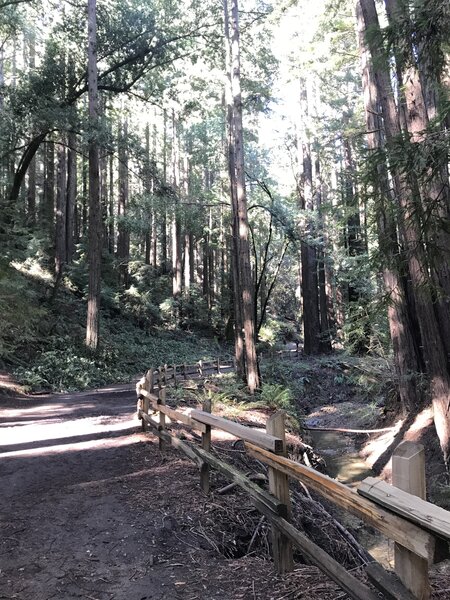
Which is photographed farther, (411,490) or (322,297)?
(322,297)

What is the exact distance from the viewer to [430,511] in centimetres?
226

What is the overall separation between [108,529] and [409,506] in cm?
338

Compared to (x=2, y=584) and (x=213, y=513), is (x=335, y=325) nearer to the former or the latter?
(x=213, y=513)

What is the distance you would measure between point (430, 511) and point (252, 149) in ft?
138

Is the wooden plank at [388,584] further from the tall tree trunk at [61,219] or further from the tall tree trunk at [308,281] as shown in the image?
the tall tree trunk at [308,281]

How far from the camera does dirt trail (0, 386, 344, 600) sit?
3.72 meters

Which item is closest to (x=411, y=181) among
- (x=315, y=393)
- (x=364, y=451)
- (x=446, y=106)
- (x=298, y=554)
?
(x=446, y=106)

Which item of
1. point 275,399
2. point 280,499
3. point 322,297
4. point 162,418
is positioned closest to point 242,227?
point 275,399

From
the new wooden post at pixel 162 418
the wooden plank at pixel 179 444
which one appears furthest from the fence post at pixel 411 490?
the new wooden post at pixel 162 418

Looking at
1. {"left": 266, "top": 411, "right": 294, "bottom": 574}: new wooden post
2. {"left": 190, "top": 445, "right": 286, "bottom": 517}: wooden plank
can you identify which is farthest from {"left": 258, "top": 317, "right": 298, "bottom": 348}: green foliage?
{"left": 266, "top": 411, "right": 294, "bottom": 574}: new wooden post

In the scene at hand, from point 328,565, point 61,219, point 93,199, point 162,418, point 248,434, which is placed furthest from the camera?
point 61,219

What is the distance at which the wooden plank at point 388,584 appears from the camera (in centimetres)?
242

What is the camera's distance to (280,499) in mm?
3977

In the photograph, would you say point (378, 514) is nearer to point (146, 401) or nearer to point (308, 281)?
point (146, 401)
